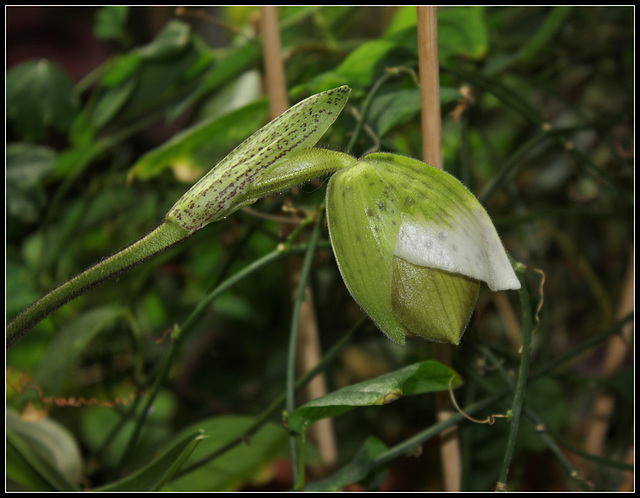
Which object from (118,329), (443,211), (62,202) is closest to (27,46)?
(62,202)

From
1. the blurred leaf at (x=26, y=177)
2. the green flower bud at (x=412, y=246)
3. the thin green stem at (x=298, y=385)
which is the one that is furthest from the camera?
the blurred leaf at (x=26, y=177)

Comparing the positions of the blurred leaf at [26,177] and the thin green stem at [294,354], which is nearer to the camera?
the thin green stem at [294,354]

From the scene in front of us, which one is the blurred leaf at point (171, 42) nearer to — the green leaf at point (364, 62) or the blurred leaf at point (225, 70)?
the blurred leaf at point (225, 70)

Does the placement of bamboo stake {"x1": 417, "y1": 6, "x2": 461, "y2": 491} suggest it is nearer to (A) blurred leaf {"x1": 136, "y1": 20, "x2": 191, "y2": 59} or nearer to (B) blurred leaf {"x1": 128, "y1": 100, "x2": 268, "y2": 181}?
(B) blurred leaf {"x1": 128, "y1": 100, "x2": 268, "y2": 181}

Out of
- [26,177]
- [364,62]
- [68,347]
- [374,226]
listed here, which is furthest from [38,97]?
[374,226]

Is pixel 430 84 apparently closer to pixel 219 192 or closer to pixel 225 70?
pixel 219 192

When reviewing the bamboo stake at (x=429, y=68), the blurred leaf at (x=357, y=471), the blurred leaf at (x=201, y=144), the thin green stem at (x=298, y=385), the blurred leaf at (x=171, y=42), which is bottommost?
the blurred leaf at (x=357, y=471)

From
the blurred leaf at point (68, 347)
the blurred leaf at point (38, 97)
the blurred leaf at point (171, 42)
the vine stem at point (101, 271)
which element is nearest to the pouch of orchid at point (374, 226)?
the vine stem at point (101, 271)

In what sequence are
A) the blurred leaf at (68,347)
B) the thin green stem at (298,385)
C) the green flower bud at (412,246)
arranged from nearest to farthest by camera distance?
the green flower bud at (412,246) < the thin green stem at (298,385) < the blurred leaf at (68,347)
